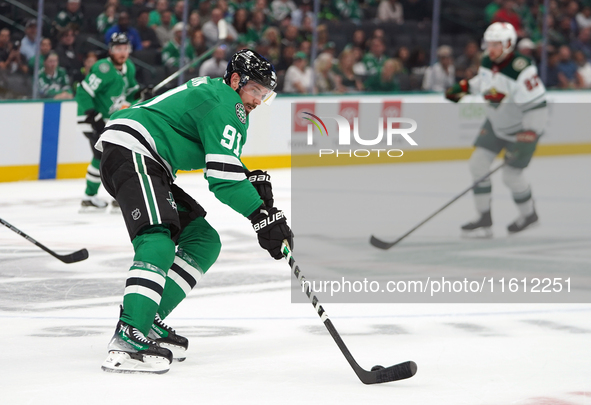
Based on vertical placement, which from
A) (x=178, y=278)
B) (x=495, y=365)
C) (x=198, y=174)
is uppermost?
(x=178, y=278)

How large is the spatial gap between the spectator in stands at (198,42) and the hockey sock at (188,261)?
245 inches

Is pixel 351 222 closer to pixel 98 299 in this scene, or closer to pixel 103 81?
pixel 103 81

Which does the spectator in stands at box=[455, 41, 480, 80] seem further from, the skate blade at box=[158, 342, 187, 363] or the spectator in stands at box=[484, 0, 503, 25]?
the skate blade at box=[158, 342, 187, 363]

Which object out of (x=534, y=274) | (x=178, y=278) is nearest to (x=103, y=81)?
(x=534, y=274)

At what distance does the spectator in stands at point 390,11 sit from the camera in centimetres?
1116

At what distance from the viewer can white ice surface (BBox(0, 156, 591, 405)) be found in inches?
108

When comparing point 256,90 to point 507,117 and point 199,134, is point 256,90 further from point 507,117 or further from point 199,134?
point 507,117

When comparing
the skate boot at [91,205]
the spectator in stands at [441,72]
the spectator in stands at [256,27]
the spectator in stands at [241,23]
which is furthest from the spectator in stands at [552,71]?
the skate boot at [91,205]

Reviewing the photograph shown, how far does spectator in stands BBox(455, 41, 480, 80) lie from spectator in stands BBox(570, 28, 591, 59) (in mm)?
1668

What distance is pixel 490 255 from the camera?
548cm

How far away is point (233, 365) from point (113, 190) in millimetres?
706

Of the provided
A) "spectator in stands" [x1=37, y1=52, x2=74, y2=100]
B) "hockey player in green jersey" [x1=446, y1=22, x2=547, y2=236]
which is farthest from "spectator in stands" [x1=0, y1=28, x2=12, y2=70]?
"hockey player in green jersey" [x1=446, y1=22, x2=547, y2=236]

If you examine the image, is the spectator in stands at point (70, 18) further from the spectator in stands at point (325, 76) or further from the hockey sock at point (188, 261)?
the hockey sock at point (188, 261)

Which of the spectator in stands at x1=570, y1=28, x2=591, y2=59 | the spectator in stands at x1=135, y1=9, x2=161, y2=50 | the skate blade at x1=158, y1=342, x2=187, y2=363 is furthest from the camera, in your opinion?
the spectator in stands at x1=570, y1=28, x2=591, y2=59
